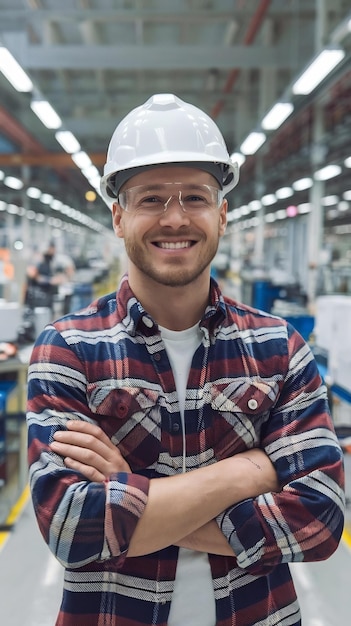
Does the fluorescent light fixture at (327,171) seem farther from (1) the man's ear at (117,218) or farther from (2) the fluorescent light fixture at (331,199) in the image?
(1) the man's ear at (117,218)

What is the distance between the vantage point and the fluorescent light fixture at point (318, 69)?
4.42 metres

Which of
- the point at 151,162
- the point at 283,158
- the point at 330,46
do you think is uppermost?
the point at 283,158

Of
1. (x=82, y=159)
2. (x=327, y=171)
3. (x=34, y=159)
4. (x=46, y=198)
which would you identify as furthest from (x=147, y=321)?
(x=46, y=198)

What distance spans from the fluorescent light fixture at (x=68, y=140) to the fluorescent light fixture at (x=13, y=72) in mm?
2035

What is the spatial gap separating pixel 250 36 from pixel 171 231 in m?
9.42

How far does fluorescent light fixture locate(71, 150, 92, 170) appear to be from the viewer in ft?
29.4

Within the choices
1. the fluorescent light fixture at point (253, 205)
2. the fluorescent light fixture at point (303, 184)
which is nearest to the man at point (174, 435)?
the fluorescent light fixture at point (303, 184)

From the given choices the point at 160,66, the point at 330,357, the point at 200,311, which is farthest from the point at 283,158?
the point at 200,311

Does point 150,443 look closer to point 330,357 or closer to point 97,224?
point 330,357

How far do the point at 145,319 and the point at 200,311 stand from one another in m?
0.14

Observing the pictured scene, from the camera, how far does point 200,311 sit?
125 centimetres

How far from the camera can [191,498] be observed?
106 centimetres

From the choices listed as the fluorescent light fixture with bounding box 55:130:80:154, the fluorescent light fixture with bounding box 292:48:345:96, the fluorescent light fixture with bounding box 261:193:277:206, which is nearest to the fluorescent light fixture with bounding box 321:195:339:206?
the fluorescent light fixture with bounding box 261:193:277:206

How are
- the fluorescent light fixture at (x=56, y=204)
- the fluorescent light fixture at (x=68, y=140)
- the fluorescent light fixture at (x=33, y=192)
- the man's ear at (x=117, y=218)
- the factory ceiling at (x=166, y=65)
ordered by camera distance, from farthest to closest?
the fluorescent light fixture at (x=56, y=204), the fluorescent light fixture at (x=33, y=192), the factory ceiling at (x=166, y=65), the fluorescent light fixture at (x=68, y=140), the man's ear at (x=117, y=218)
